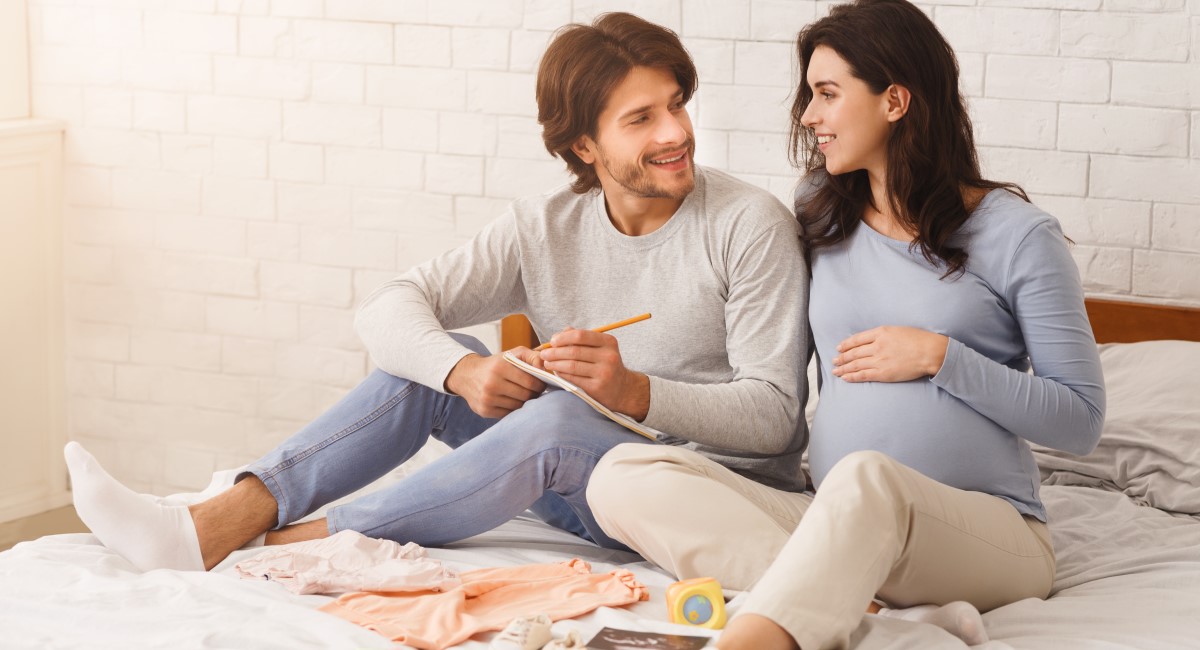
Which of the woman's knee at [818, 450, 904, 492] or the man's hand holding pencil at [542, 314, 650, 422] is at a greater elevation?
the man's hand holding pencil at [542, 314, 650, 422]

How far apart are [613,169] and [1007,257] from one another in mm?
628

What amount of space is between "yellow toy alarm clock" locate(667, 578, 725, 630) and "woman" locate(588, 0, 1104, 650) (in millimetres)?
74

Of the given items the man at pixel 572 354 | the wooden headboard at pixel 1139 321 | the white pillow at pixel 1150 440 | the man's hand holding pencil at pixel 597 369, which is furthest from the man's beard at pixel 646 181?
the wooden headboard at pixel 1139 321

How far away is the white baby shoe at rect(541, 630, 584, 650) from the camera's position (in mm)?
1267

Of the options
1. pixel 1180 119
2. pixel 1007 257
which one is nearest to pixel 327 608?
pixel 1007 257

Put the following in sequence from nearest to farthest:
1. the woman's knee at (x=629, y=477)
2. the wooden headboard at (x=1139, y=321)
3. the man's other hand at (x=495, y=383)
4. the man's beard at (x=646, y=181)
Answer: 1. the woman's knee at (x=629, y=477)
2. the man's other hand at (x=495, y=383)
3. the man's beard at (x=646, y=181)
4. the wooden headboard at (x=1139, y=321)

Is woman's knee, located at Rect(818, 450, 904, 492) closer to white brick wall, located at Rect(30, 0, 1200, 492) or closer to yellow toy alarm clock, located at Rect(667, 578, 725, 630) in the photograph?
yellow toy alarm clock, located at Rect(667, 578, 725, 630)

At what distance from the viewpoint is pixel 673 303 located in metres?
1.92

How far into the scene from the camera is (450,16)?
282cm

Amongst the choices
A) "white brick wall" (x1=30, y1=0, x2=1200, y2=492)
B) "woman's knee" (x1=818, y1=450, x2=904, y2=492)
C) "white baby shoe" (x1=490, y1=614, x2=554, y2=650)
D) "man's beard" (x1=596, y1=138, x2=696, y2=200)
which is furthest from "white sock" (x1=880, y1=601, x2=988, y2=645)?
"white brick wall" (x1=30, y1=0, x2=1200, y2=492)

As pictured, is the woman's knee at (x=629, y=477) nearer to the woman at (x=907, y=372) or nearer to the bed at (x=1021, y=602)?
the woman at (x=907, y=372)

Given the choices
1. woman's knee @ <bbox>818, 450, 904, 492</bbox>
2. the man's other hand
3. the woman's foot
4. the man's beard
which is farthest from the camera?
the man's beard

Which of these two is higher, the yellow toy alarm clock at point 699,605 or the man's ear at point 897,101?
the man's ear at point 897,101

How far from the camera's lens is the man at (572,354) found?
1708mm
